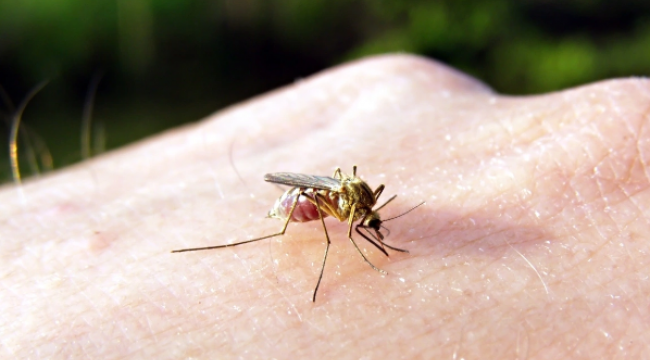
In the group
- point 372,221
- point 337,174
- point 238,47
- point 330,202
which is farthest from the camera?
point 238,47

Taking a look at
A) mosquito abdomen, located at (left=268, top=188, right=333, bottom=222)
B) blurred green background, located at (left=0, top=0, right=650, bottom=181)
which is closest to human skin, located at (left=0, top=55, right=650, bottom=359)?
mosquito abdomen, located at (left=268, top=188, right=333, bottom=222)

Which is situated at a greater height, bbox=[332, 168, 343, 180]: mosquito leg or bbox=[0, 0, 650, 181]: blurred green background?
bbox=[332, 168, 343, 180]: mosquito leg

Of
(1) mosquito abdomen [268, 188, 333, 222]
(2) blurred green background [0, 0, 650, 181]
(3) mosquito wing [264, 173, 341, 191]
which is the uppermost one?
(3) mosquito wing [264, 173, 341, 191]

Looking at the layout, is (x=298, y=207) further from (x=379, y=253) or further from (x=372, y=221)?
(x=379, y=253)

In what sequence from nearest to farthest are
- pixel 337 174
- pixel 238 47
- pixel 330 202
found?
pixel 330 202 → pixel 337 174 → pixel 238 47

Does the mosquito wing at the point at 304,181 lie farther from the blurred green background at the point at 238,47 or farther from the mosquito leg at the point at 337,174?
the blurred green background at the point at 238,47

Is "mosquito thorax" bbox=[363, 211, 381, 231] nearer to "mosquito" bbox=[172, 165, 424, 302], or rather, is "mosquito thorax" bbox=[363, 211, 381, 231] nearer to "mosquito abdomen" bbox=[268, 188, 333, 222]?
"mosquito" bbox=[172, 165, 424, 302]

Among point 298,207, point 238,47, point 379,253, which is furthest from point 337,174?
point 238,47

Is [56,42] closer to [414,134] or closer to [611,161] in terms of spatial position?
[414,134]

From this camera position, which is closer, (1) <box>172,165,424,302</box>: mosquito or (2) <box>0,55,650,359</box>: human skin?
(2) <box>0,55,650,359</box>: human skin
